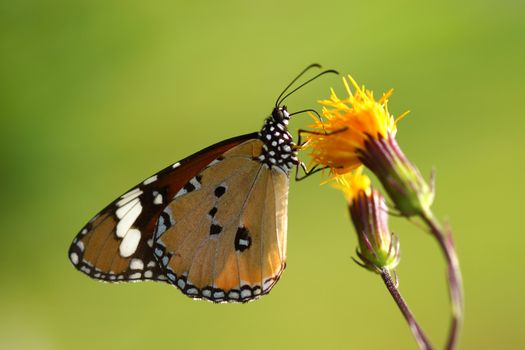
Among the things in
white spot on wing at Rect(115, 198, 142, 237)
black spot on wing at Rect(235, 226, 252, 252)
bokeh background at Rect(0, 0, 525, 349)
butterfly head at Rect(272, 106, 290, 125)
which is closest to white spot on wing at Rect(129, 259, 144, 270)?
white spot on wing at Rect(115, 198, 142, 237)

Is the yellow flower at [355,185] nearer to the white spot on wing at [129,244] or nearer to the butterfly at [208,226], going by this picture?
the butterfly at [208,226]

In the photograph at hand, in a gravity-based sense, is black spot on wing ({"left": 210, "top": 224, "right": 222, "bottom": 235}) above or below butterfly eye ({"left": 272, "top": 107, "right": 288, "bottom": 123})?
below

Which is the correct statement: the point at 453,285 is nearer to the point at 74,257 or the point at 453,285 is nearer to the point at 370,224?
the point at 370,224

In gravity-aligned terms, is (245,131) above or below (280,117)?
above

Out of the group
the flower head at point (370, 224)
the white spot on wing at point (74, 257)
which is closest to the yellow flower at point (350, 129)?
the flower head at point (370, 224)

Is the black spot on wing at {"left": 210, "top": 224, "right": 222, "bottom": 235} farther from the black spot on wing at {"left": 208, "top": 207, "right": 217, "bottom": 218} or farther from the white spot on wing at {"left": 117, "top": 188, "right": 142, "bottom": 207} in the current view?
the white spot on wing at {"left": 117, "top": 188, "right": 142, "bottom": 207}

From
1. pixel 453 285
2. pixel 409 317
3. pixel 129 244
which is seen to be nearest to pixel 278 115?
pixel 129 244
